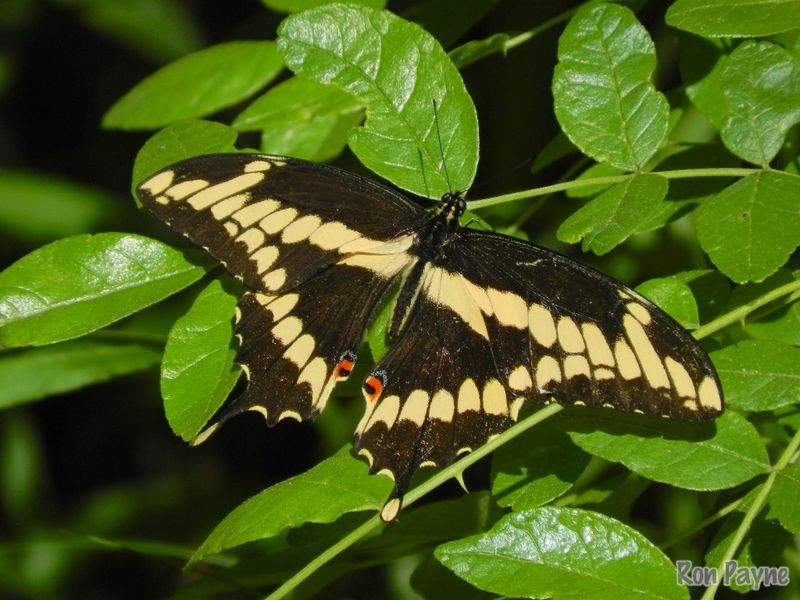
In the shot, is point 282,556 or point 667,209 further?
point 282,556

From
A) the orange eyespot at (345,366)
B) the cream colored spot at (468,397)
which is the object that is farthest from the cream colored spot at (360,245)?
the cream colored spot at (468,397)

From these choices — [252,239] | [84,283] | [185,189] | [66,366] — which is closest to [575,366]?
[252,239]

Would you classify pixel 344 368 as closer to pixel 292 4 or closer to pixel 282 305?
pixel 282 305

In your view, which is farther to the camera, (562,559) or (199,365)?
(199,365)

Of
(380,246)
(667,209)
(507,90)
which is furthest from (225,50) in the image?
(507,90)

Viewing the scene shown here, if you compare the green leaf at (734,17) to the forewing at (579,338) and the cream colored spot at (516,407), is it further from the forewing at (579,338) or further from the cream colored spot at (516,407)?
the cream colored spot at (516,407)

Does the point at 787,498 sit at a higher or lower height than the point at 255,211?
lower

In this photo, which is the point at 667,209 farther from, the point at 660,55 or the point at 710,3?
the point at 660,55
